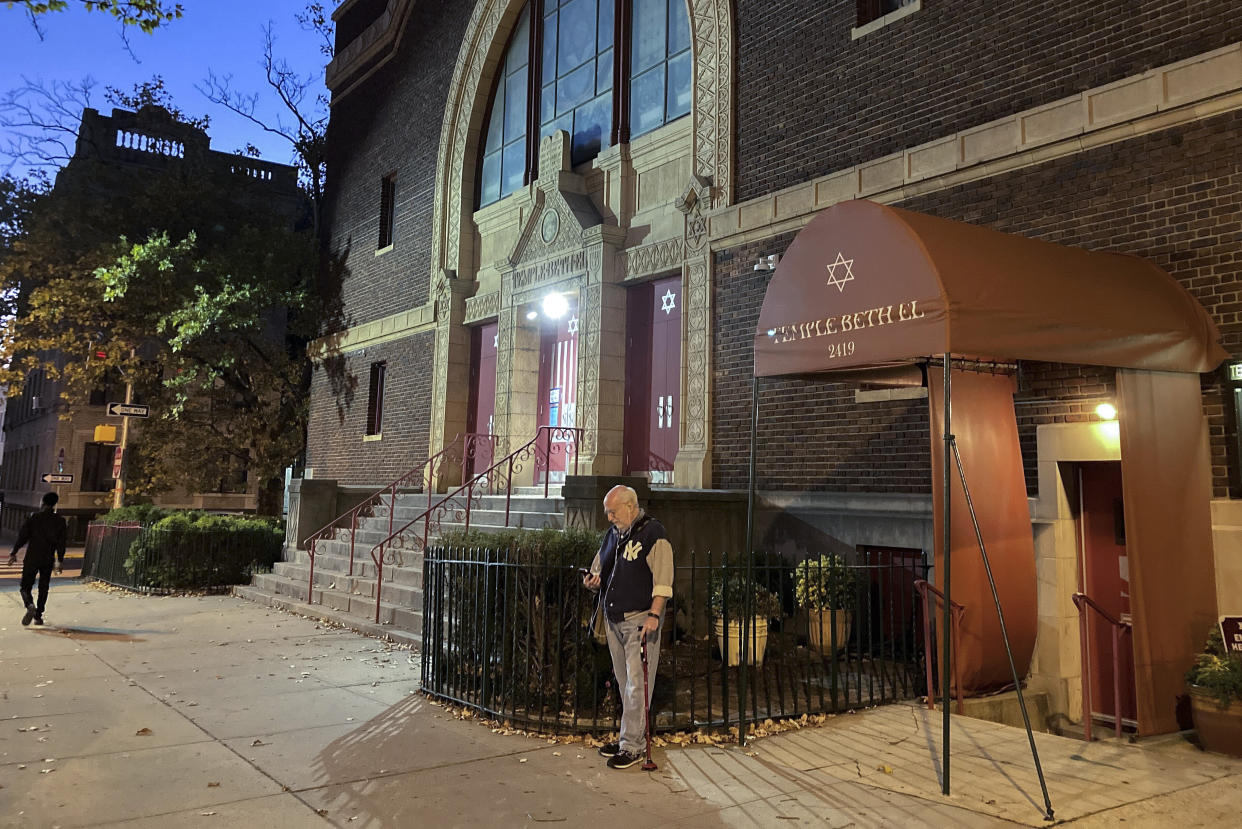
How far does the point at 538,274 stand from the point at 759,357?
853 centimetres

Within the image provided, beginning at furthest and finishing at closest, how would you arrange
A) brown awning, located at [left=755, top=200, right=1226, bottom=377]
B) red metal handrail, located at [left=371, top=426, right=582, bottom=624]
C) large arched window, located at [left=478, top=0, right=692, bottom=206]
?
large arched window, located at [left=478, top=0, right=692, bottom=206] → red metal handrail, located at [left=371, top=426, right=582, bottom=624] → brown awning, located at [left=755, top=200, right=1226, bottom=377]

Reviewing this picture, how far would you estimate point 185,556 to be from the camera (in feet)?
50.0

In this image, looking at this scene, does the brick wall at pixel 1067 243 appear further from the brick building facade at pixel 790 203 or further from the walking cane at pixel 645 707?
the walking cane at pixel 645 707

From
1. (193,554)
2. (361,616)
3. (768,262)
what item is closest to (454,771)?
(361,616)

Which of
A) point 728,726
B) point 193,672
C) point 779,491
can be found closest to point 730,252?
point 779,491

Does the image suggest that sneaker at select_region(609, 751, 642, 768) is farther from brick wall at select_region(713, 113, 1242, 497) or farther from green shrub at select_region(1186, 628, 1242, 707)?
brick wall at select_region(713, 113, 1242, 497)

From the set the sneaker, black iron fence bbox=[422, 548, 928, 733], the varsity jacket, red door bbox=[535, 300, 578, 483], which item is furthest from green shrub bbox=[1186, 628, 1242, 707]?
red door bbox=[535, 300, 578, 483]

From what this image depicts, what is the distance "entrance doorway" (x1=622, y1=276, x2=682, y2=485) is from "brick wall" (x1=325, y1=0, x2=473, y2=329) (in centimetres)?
687

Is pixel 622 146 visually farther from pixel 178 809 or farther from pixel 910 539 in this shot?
pixel 178 809

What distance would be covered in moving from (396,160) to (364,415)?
6114mm

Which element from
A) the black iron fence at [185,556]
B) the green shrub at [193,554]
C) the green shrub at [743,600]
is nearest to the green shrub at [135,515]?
the black iron fence at [185,556]

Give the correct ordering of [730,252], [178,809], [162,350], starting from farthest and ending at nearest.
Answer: [162,350] < [730,252] < [178,809]

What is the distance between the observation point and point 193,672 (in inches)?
330

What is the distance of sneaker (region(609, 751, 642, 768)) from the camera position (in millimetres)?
5531
